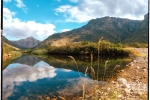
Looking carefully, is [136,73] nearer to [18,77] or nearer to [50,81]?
[50,81]

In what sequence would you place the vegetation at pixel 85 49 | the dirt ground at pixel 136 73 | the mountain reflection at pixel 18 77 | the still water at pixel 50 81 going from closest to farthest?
the still water at pixel 50 81
the dirt ground at pixel 136 73
the mountain reflection at pixel 18 77
the vegetation at pixel 85 49

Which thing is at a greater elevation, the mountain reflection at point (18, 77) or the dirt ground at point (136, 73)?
the dirt ground at point (136, 73)

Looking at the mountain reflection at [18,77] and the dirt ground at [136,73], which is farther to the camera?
the mountain reflection at [18,77]

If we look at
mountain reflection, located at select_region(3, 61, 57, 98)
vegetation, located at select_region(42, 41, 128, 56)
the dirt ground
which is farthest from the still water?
vegetation, located at select_region(42, 41, 128, 56)

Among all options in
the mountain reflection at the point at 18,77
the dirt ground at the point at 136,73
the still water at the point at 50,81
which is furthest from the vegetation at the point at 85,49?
the still water at the point at 50,81

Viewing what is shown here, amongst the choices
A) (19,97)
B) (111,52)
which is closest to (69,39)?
(111,52)

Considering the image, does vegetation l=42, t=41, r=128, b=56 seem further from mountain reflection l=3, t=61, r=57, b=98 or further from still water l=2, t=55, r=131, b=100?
still water l=2, t=55, r=131, b=100

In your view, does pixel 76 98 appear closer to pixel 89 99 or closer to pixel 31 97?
pixel 89 99

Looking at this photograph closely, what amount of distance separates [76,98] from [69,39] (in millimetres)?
188850

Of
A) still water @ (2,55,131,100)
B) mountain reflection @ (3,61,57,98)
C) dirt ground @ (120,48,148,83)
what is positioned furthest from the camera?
mountain reflection @ (3,61,57,98)

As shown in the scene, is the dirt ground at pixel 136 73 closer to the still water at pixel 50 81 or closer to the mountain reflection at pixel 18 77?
the still water at pixel 50 81

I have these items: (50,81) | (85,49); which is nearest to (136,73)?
(50,81)

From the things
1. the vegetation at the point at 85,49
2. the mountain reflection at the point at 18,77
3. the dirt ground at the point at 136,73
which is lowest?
the mountain reflection at the point at 18,77

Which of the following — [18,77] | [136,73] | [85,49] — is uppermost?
[85,49]
